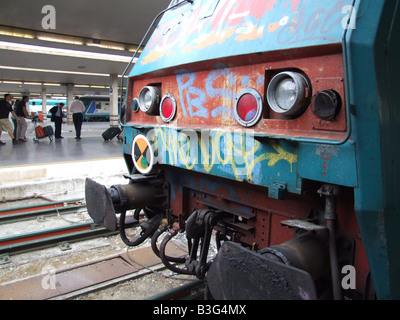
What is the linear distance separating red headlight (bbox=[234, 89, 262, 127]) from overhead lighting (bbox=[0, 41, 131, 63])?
12.4 metres

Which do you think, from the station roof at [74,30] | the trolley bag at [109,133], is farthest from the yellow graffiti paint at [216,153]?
the trolley bag at [109,133]

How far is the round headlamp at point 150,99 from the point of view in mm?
2758

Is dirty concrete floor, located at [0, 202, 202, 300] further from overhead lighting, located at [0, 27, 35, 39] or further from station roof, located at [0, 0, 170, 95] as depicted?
overhead lighting, located at [0, 27, 35, 39]

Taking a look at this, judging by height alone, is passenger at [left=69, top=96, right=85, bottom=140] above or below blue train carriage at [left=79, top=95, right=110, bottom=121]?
below

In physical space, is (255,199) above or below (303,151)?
below

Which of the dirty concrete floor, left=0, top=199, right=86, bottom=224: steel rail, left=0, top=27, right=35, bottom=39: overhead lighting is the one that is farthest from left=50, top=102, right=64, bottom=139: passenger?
the dirty concrete floor

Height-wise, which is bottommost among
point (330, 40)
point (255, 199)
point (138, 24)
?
point (255, 199)

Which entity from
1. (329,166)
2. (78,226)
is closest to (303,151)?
(329,166)

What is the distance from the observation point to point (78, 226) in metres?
4.99

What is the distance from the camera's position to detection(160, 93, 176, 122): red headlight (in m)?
2.58

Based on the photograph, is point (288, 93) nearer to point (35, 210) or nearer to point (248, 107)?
point (248, 107)

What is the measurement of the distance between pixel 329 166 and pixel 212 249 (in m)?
3.01

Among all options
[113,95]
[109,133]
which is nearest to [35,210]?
[109,133]

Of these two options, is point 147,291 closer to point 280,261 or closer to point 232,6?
point 280,261
